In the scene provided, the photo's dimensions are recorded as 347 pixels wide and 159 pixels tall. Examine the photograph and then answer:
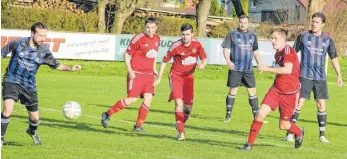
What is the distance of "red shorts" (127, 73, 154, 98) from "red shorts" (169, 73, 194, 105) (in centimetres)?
73

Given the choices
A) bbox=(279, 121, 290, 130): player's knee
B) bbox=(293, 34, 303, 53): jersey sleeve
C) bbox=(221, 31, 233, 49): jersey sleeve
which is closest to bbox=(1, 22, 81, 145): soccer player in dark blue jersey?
bbox=(279, 121, 290, 130): player's knee

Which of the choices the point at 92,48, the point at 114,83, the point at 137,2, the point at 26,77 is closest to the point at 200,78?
the point at 92,48

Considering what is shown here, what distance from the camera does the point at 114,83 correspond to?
28.1 meters

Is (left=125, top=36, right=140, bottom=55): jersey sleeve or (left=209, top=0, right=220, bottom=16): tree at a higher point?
(left=125, top=36, right=140, bottom=55): jersey sleeve

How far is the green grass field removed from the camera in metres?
11.4

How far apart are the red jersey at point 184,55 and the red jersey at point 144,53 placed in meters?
0.69

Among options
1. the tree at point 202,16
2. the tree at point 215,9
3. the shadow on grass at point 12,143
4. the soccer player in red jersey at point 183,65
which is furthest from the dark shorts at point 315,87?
the tree at point 215,9

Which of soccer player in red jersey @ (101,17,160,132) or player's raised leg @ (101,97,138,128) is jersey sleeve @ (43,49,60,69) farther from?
soccer player in red jersey @ (101,17,160,132)

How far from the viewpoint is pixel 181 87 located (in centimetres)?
1357

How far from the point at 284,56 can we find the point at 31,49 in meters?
3.62

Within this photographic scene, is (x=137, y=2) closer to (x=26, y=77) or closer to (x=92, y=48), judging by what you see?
(x=92, y=48)

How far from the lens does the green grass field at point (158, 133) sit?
1141 cm

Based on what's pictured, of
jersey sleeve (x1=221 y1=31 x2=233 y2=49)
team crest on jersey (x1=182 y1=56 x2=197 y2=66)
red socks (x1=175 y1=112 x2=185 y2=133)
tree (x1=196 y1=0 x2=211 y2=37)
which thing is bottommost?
tree (x1=196 y1=0 x2=211 y2=37)

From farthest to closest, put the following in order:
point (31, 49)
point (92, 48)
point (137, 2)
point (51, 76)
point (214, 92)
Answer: point (137, 2), point (92, 48), point (51, 76), point (214, 92), point (31, 49)
